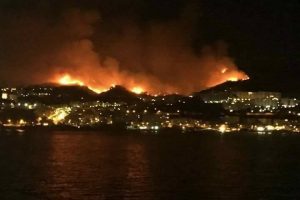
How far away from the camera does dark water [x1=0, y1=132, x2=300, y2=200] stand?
25.5 meters

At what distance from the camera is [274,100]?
71.2 m

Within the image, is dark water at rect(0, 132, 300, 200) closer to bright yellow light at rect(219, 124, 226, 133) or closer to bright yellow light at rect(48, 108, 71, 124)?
bright yellow light at rect(219, 124, 226, 133)

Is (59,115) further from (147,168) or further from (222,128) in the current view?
(147,168)

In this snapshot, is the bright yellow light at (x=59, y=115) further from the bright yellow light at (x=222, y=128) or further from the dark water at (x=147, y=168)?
the dark water at (x=147, y=168)

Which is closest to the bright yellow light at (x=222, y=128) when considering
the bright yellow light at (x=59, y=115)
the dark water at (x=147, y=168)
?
the dark water at (x=147, y=168)

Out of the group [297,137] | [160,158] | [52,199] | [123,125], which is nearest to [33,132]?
[123,125]

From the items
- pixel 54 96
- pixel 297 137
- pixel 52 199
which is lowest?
pixel 52 199

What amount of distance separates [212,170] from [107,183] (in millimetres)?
6711

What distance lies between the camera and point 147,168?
32969 mm

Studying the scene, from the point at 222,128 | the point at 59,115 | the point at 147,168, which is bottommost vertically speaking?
the point at 147,168

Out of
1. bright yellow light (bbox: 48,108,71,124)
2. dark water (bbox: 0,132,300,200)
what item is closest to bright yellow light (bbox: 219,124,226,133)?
dark water (bbox: 0,132,300,200)

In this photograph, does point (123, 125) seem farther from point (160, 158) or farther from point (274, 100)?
point (160, 158)

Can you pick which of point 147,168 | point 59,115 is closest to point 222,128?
point 59,115

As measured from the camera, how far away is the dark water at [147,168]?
25.5 meters
